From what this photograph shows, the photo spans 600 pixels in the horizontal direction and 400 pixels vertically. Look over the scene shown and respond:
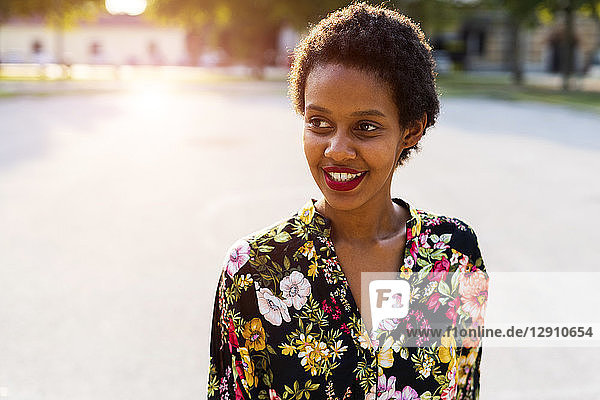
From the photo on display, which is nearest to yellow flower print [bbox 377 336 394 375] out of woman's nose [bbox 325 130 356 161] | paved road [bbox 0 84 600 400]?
woman's nose [bbox 325 130 356 161]

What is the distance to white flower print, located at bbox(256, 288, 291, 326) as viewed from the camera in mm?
1846

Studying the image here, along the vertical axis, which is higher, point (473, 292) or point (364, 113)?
point (364, 113)

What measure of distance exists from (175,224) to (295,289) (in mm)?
5820

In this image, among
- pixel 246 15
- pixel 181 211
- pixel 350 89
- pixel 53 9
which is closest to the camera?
pixel 350 89

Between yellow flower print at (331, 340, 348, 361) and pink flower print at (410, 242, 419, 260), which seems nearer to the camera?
yellow flower print at (331, 340, 348, 361)

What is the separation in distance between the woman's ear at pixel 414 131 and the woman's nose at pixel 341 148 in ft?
0.68

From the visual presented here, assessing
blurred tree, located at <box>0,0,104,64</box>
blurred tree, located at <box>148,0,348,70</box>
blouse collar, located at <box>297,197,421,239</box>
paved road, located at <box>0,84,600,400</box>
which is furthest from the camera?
blurred tree, located at <box>0,0,104,64</box>

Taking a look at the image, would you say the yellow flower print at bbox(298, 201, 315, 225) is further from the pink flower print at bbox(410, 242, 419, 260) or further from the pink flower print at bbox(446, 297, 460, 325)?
the pink flower print at bbox(446, 297, 460, 325)

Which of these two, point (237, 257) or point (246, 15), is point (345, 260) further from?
point (246, 15)

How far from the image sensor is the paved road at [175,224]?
4.29 meters

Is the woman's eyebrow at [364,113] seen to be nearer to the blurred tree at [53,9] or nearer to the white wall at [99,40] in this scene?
the blurred tree at [53,9]

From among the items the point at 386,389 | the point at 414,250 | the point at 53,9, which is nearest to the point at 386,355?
the point at 386,389

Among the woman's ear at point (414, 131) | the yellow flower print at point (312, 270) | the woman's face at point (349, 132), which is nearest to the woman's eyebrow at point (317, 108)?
the woman's face at point (349, 132)

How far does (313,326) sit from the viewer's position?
1824mm
